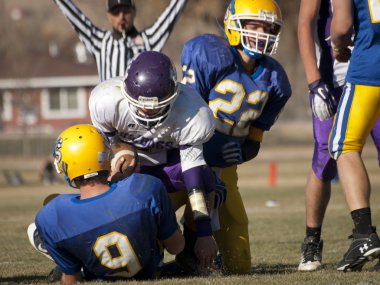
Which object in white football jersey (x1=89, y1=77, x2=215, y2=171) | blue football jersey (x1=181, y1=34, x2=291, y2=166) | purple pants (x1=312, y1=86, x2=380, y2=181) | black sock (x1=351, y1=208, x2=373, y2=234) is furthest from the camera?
purple pants (x1=312, y1=86, x2=380, y2=181)

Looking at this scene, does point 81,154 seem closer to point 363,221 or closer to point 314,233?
point 363,221

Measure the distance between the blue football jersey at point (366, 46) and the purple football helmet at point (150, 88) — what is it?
1015 mm

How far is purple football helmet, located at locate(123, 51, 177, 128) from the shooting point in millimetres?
4270

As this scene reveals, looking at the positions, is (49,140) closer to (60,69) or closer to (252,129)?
(60,69)

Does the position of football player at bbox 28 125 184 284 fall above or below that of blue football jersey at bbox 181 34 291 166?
below

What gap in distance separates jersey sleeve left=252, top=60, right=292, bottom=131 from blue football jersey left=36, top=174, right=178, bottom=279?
148 cm

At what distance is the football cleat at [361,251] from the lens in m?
4.15

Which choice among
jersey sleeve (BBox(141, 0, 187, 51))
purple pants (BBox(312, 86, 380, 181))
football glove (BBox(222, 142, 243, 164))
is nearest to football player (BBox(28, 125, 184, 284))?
football glove (BBox(222, 142, 243, 164))

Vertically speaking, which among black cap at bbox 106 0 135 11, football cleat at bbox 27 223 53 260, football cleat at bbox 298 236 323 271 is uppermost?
black cap at bbox 106 0 135 11

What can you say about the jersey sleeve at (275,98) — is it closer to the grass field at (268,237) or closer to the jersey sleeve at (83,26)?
the grass field at (268,237)

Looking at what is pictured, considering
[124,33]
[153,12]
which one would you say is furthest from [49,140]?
[124,33]

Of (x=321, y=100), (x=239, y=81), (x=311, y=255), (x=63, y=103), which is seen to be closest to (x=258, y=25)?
(x=239, y=81)

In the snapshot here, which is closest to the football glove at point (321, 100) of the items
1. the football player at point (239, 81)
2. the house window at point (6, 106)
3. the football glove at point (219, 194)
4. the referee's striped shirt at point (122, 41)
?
the football player at point (239, 81)

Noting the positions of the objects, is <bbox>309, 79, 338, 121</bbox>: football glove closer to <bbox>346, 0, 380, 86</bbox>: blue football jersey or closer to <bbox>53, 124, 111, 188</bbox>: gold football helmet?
<bbox>346, 0, 380, 86</bbox>: blue football jersey
